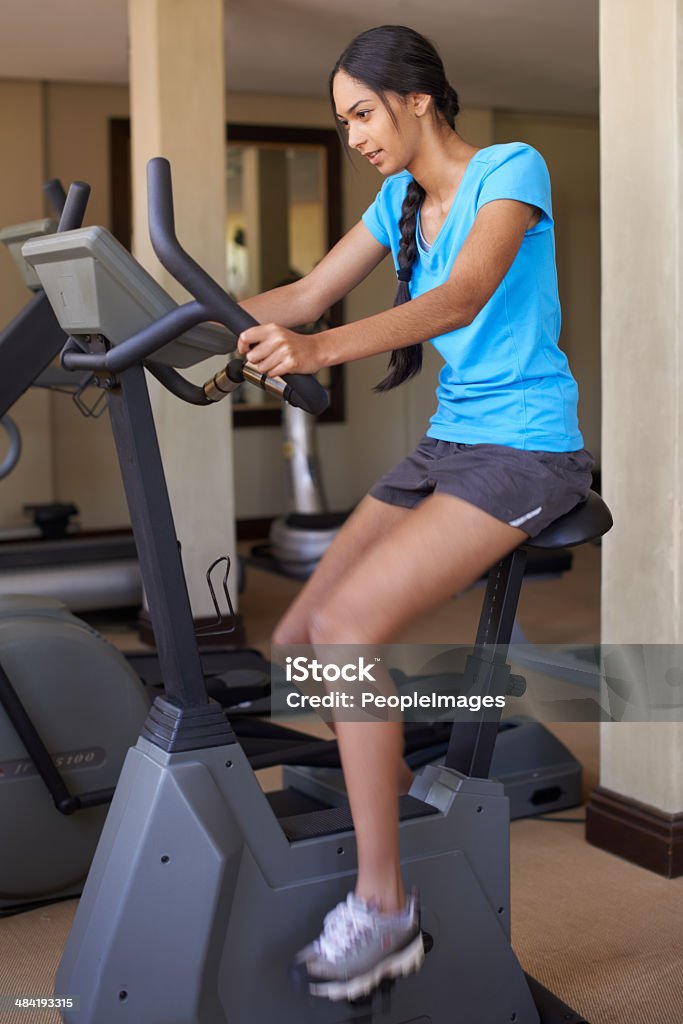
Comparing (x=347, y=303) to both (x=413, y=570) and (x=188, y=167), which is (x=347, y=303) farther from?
(x=413, y=570)

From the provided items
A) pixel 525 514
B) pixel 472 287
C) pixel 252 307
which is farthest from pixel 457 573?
pixel 252 307

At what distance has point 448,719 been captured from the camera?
323cm

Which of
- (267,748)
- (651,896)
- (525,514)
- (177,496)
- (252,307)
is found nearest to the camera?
(525,514)

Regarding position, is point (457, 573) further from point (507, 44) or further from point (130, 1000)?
point (507, 44)

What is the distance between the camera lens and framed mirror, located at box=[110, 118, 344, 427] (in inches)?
307

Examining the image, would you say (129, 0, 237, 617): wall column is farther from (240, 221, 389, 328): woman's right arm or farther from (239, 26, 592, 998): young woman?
(239, 26, 592, 998): young woman

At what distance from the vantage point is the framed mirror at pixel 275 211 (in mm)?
7793

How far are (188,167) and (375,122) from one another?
9.73 feet

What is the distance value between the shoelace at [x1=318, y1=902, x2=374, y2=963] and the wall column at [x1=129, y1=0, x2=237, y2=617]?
10.1 ft

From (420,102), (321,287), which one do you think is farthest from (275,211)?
(420,102)

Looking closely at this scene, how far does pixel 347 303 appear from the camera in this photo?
26.6ft

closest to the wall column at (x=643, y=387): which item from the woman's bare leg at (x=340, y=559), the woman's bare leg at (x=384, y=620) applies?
the woman's bare leg at (x=340, y=559)

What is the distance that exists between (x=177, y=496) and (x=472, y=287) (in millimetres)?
3213

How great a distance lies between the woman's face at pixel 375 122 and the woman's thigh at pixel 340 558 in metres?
0.56
